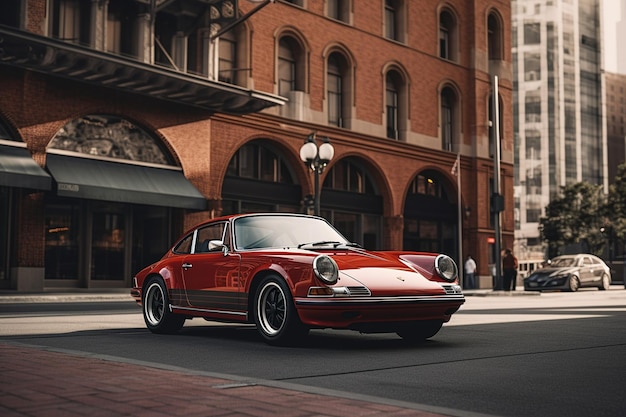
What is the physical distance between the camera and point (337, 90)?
3372 cm

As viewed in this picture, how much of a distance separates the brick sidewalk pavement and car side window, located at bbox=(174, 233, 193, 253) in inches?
147

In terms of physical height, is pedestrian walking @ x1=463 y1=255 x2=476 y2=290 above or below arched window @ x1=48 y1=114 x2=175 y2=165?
below

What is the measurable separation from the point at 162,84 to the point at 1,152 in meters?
5.22

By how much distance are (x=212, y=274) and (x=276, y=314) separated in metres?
1.19

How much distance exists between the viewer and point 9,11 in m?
23.3

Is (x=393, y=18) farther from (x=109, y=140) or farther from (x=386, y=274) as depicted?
(x=386, y=274)

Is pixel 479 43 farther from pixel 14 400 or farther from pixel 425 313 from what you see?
pixel 14 400

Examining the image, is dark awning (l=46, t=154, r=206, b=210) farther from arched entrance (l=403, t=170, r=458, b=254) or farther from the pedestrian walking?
the pedestrian walking

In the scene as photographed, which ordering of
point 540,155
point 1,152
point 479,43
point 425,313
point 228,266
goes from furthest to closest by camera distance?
point 540,155 < point 479,43 < point 1,152 < point 228,266 < point 425,313

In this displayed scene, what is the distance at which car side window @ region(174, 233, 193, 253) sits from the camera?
10.3m

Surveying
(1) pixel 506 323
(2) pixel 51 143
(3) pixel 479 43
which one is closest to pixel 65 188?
(2) pixel 51 143

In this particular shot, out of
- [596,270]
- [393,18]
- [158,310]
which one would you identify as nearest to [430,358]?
[158,310]

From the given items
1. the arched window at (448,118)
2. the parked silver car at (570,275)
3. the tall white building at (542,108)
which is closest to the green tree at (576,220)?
the arched window at (448,118)

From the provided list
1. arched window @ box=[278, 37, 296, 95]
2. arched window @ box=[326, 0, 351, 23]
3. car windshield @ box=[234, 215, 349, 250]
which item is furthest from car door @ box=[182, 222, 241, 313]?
arched window @ box=[326, 0, 351, 23]
